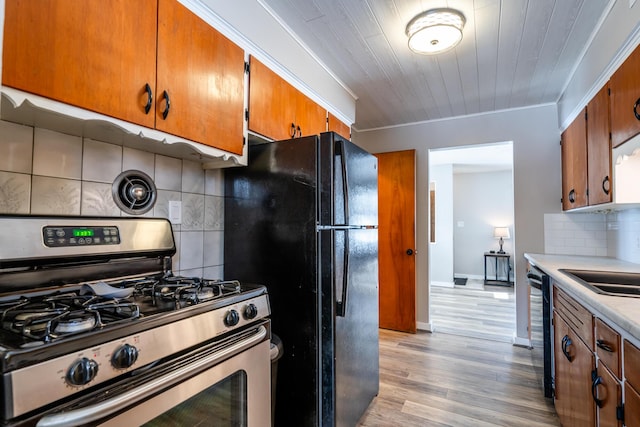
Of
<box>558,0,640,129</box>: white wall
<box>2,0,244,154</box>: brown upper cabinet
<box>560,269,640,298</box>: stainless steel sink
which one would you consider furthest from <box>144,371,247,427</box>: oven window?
<box>558,0,640,129</box>: white wall

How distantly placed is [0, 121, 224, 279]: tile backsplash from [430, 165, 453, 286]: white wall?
5.24 m

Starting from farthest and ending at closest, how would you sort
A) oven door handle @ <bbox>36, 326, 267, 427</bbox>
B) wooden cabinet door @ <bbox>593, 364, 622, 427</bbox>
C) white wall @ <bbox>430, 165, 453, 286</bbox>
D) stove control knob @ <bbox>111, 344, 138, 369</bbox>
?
white wall @ <bbox>430, 165, 453, 286</bbox>
wooden cabinet door @ <bbox>593, 364, 622, 427</bbox>
stove control knob @ <bbox>111, 344, 138, 369</bbox>
oven door handle @ <bbox>36, 326, 267, 427</bbox>

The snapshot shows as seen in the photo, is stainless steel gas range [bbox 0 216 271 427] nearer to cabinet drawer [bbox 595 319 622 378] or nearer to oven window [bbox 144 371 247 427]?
oven window [bbox 144 371 247 427]

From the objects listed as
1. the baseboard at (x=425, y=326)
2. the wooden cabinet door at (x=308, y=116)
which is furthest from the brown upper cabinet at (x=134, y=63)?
the baseboard at (x=425, y=326)

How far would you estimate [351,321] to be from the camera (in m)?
1.74

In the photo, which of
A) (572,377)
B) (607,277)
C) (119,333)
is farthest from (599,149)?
(119,333)

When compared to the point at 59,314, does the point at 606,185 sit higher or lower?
higher

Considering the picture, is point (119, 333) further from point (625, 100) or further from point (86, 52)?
point (625, 100)

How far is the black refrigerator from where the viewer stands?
1.54 meters

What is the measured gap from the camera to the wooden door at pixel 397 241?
3.56m

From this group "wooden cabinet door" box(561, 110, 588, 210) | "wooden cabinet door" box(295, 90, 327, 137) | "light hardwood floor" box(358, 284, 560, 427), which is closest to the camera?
"light hardwood floor" box(358, 284, 560, 427)

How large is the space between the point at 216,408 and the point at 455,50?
2.50m

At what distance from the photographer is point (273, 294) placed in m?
1.62

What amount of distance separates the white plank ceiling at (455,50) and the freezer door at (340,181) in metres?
0.79
